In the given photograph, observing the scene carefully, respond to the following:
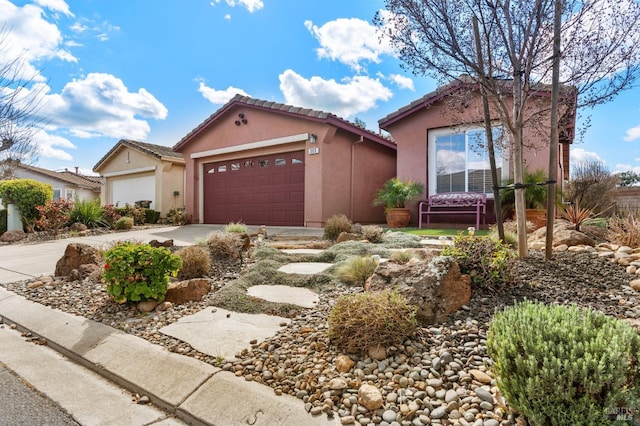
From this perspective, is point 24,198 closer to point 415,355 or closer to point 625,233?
point 415,355

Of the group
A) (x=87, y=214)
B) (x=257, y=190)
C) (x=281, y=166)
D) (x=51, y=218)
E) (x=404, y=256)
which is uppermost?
(x=281, y=166)

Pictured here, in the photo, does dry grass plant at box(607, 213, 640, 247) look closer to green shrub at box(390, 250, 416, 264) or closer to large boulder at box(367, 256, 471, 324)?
green shrub at box(390, 250, 416, 264)

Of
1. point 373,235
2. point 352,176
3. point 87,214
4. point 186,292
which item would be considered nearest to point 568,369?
point 186,292

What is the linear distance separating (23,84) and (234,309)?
1000cm

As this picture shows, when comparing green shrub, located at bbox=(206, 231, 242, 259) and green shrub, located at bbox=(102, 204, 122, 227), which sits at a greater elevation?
green shrub, located at bbox=(102, 204, 122, 227)

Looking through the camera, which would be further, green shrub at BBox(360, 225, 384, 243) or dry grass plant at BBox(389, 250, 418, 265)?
green shrub at BBox(360, 225, 384, 243)

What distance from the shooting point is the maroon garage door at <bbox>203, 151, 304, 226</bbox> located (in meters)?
10.9

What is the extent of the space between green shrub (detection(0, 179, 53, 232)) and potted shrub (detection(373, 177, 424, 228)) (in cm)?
1093

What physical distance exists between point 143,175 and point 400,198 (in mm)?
13138

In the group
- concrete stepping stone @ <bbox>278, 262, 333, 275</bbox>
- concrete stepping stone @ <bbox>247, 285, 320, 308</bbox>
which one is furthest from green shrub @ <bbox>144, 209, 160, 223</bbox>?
concrete stepping stone @ <bbox>247, 285, 320, 308</bbox>

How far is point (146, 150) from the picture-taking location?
51.2ft

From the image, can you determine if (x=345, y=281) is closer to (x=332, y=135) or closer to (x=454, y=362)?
(x=454, y=362)

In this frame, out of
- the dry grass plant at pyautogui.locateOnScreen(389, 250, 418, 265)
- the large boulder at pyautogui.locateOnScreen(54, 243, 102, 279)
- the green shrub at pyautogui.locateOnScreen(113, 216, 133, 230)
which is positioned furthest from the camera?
the green shrub at pyautogui.locateOnScreen(113, 216, 133, 230)

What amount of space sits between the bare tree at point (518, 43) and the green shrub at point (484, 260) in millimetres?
→ 1106
